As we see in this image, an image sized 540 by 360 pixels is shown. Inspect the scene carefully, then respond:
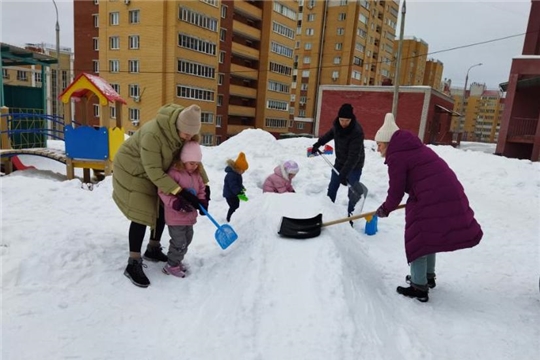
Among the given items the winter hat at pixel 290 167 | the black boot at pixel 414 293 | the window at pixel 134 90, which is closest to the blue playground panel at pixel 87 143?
the winter hat at pixel 290 167

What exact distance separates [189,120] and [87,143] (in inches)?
244

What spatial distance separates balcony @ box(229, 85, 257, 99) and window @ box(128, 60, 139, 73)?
9.83 metres

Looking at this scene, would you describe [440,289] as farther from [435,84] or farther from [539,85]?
[435,84]

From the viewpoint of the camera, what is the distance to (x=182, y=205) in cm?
300

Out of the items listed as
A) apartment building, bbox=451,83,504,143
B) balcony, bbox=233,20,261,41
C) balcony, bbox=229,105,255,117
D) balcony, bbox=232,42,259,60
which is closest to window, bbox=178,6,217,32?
balcony, bbox=232,42,259,60

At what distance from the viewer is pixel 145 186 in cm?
305

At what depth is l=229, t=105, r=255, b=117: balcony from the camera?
3706 cm

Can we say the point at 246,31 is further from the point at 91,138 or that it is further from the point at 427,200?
the point at 427,200

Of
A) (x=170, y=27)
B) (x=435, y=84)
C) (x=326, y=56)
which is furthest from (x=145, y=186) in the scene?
(x=435, y=84)

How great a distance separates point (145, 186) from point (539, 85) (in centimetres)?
2126

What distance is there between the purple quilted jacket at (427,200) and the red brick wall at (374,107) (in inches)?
949

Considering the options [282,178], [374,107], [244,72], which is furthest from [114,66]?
[282,178]

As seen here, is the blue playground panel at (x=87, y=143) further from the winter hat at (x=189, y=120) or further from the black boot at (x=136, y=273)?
the winter hat at (x=189, y=120)

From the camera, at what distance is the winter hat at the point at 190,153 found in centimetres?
304
